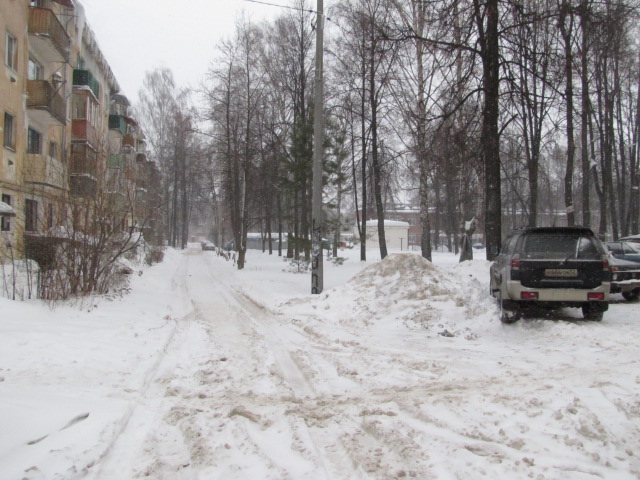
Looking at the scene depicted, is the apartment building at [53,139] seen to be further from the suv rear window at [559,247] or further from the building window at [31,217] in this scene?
the suv rear window at [559,247]

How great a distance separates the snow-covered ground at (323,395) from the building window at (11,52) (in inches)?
501

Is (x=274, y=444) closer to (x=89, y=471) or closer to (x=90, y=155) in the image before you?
(x=89, y=471)

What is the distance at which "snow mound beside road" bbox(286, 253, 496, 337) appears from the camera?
857cm

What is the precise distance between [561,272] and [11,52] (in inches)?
761

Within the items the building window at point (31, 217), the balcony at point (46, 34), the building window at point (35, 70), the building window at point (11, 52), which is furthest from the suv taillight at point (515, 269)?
the building window at point (35, 70)

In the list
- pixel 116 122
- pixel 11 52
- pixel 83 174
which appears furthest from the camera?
pixel 116 122

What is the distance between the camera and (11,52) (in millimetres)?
17047

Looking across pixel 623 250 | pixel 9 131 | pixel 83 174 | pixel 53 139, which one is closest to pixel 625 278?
pixel 623 250

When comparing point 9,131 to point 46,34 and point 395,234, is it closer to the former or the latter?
point 46,34

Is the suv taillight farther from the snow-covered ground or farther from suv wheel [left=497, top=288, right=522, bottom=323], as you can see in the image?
the snow-covered ground

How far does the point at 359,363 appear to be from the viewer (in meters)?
5.97

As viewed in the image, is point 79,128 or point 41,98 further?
point 79,128

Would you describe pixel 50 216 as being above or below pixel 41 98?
below

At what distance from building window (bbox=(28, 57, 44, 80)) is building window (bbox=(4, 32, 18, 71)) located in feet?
6.18
